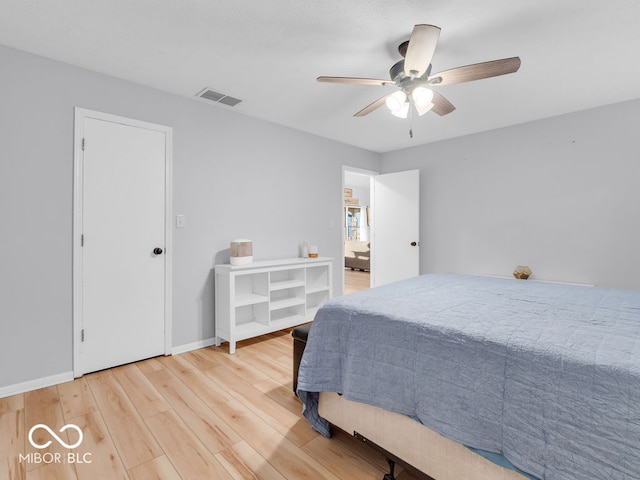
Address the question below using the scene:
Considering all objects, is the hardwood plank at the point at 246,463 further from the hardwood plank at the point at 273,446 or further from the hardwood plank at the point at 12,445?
the hardwood plank at the point at 12,445

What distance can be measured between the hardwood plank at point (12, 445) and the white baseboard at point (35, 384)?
27 cm

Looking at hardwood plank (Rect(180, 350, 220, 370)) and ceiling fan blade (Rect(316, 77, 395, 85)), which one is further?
hardwood plank (Rect(180, 350, 220, 370))

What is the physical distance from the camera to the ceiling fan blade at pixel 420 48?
5.16ft

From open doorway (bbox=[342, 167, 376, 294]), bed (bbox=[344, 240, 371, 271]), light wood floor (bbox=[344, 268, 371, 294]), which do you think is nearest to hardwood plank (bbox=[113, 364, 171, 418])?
light wood floor (bbox=[344, 268, 371, 294])

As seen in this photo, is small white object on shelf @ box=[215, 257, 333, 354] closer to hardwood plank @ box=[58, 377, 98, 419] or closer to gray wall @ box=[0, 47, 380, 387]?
gray wall @ box=[0, 47, 380, 387]

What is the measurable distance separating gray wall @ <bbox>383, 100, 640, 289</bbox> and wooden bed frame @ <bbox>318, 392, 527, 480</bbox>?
10.1 ft

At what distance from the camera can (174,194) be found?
2895 millimetres

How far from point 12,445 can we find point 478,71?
129 inches

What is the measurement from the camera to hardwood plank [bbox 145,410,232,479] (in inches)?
58.5

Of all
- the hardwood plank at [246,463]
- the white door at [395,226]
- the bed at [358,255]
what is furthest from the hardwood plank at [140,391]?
the bed at [358,255]

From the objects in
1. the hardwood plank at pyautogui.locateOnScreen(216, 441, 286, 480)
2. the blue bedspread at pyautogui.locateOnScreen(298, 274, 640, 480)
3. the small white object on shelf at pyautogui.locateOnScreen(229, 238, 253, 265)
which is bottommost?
the hardwood plank at pyautogui.locateOnScreen(216, 441, 286, 480)

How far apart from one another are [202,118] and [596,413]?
11.0 ft

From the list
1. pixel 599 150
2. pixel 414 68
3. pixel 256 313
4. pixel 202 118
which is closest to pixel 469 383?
pixel 414 68

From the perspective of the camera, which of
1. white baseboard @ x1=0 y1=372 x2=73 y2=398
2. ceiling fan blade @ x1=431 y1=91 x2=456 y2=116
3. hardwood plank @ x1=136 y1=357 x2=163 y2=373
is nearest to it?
white baseboard @ x1=0 y1=372 x2=73 y2=398
